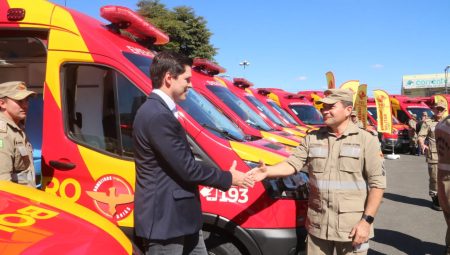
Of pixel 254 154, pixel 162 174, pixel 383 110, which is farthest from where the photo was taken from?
pixel 383 110

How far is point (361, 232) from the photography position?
2.85 m

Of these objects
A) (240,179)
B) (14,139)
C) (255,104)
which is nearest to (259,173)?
(240,179)

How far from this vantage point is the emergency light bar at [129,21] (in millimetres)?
3939

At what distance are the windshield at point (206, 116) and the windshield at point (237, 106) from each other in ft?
8.61

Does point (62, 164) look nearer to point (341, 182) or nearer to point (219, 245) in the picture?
point (219, 245)

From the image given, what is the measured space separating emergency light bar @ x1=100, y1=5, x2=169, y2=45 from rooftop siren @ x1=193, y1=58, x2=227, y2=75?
273 cm

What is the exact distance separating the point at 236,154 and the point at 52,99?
161cm

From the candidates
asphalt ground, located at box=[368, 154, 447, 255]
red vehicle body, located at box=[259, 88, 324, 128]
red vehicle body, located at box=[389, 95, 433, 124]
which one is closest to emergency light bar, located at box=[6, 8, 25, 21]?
asphalt ground, located at box=[368, 154, 447, 255]

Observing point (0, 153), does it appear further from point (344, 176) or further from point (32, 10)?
point (344, 176)

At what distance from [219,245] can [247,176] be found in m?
0.86

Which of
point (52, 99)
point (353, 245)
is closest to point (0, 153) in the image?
point (52, 99)

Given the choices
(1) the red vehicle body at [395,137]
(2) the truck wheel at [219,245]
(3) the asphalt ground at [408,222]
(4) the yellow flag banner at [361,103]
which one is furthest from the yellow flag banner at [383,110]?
(2) the truck wheel at [219,245]

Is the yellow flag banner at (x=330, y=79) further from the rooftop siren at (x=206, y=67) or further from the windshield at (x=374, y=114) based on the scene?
the windshield at (x=374, y=114)

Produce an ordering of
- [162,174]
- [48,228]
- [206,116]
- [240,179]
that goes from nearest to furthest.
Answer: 1. [48,228]
2. [162,174]
3. [240,179]
4. [206,116]
